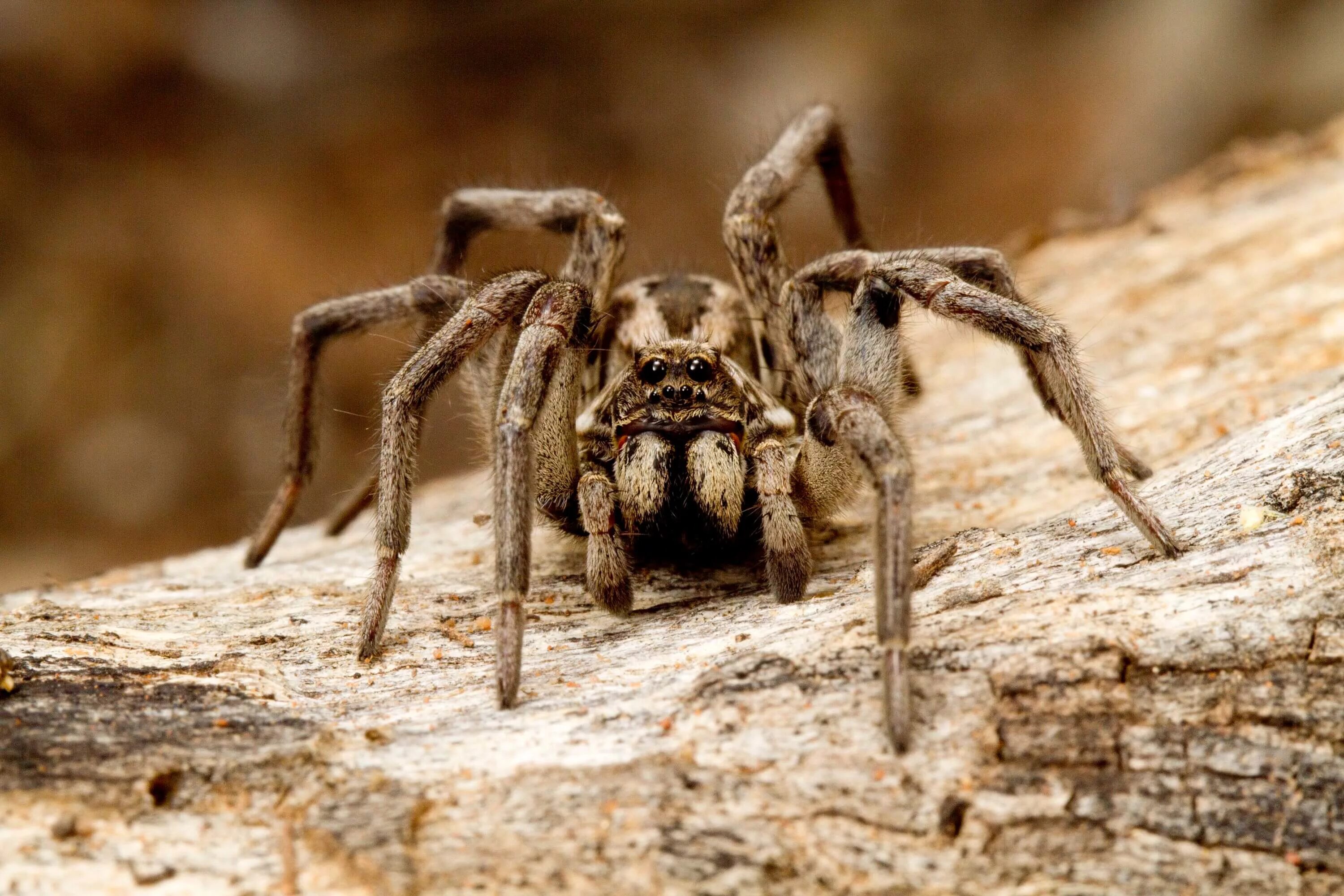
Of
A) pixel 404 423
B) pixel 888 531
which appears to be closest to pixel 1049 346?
pixel 888 531

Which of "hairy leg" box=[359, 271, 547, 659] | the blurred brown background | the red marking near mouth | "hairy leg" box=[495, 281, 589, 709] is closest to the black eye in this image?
the red marking near mouth

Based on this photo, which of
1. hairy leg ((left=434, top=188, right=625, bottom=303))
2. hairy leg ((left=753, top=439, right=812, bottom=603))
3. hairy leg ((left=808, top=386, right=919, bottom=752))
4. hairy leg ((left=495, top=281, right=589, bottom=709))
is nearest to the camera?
hairy leg ((left=808, top=386, right=919, bottom=752))

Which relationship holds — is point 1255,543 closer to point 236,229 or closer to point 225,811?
point 225,811

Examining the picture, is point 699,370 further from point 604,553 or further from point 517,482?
point 517,482

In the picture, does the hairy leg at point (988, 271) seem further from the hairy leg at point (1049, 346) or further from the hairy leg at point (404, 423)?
the hairy leg at point (404, 423)

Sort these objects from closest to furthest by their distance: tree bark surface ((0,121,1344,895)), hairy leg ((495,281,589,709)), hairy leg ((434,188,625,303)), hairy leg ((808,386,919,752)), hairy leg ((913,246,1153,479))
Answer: tree bark surface ((0,121,1344,895))
hairy leg ((808,386,919,752))
hairy leg ((495,281,589,709))
hairy leg ((913,246,1153,479))
hairy leg ((434,188,625,303))

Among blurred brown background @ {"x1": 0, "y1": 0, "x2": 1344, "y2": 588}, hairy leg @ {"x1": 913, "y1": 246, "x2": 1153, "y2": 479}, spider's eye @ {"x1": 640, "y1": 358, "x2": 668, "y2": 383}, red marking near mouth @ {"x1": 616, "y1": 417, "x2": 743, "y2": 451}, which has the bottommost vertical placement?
red marking near mouth @ {"x1": 616, "y1": 417, "x2": 743, "y2": 451}

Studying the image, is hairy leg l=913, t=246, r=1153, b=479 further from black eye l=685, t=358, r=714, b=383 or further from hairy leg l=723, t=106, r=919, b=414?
black eye l=685, t=358, r=714, b=383
